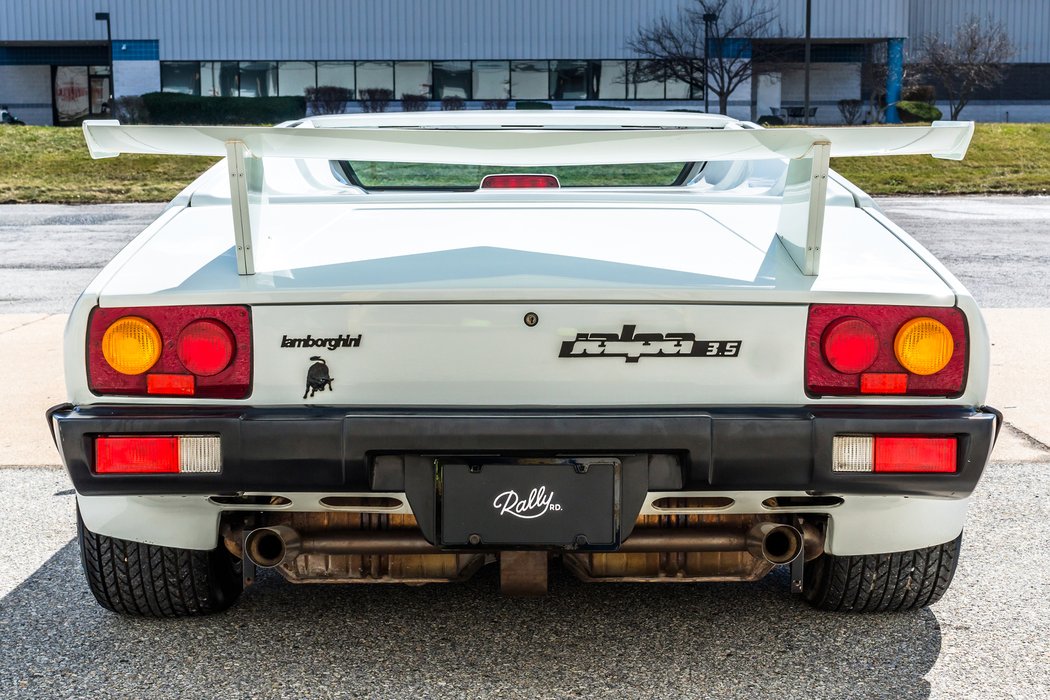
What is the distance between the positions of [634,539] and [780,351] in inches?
21.7

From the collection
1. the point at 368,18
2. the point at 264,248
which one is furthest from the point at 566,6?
the point at 264,248

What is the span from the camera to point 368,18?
1799 inches

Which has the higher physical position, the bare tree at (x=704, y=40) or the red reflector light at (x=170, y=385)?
the bare tree at (x=704, y=40)

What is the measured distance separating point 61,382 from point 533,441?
472 cm

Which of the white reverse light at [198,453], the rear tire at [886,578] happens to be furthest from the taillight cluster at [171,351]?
the rear tire at [886,578]

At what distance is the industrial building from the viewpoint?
4572 cm

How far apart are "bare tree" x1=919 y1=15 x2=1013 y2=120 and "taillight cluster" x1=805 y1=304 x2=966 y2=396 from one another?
152 ft

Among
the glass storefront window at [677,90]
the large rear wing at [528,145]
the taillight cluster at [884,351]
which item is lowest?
the taillight cluster at [884,351]

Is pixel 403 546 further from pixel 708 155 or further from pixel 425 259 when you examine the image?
pixel 708 155

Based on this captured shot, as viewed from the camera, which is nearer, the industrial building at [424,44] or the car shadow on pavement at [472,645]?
the car shadow on pavement at [472,645]

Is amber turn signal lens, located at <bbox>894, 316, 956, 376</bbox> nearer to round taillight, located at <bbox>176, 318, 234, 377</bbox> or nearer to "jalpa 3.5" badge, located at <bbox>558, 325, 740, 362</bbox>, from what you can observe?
"jalpa 3.5" badge, located at <bbox>558, 325, 740, 362</bbox>

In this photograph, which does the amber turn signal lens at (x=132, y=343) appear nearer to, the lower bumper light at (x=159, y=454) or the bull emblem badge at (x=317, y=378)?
the lower bumper light at (x=159, y=454)

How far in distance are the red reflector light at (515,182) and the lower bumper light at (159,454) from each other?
1.62 m

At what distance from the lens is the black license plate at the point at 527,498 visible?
2742 mm
